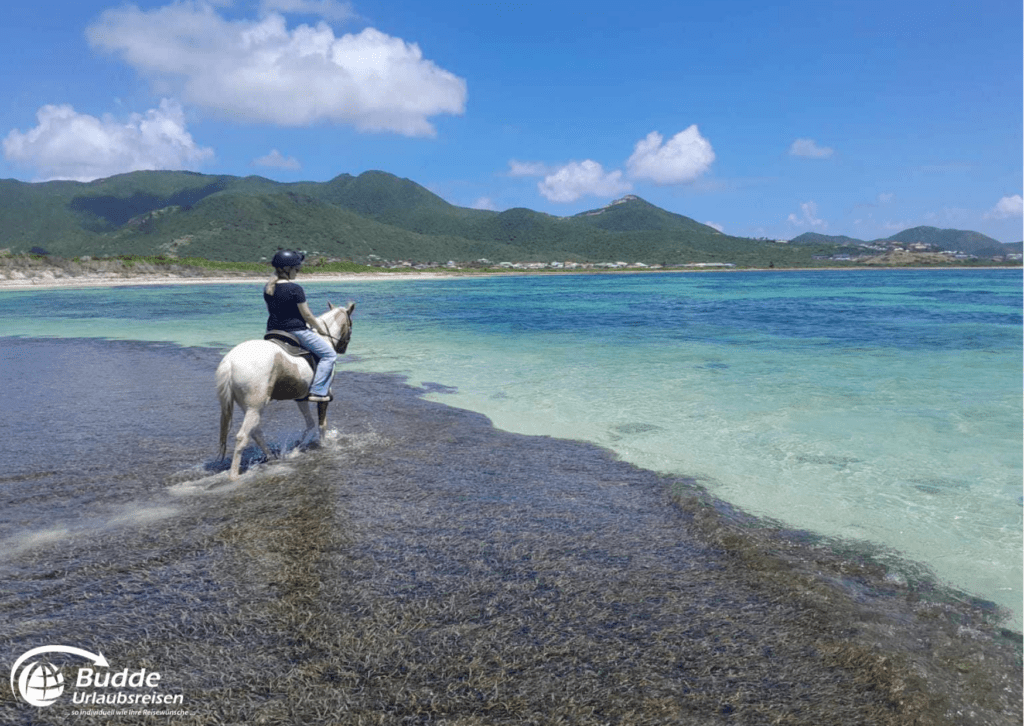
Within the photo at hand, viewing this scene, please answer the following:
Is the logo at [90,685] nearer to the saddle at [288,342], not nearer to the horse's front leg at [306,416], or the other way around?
the saddle at [288,342]

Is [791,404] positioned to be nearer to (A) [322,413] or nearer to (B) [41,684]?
(A) [322,413]

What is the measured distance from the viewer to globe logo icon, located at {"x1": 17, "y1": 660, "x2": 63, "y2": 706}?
144 inches

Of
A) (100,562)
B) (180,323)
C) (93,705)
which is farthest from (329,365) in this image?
(180,323)

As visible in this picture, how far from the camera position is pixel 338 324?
951 centimetres

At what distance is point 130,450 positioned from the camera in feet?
28.8

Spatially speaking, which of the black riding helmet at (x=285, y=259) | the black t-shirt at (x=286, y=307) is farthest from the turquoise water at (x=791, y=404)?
the black riding helmet at (x=285, y=259)

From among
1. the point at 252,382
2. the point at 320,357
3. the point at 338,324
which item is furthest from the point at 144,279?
the point at 252,382

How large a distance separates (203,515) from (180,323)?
28.4 meters

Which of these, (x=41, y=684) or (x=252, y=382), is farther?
(x=252, y=382)

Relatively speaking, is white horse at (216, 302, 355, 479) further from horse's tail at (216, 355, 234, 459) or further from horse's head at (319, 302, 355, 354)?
horse's head at (319, 302, 355, 354)

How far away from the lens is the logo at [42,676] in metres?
3.66

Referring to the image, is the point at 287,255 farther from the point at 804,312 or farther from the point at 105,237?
the point at 105,237

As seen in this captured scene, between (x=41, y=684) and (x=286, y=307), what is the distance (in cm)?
548

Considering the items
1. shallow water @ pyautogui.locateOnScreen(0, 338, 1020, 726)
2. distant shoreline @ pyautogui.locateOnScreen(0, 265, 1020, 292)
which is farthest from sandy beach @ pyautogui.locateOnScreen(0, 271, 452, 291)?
shallow water @ pyautogui.locateOnScreen(0, 338, 1020, 726)
